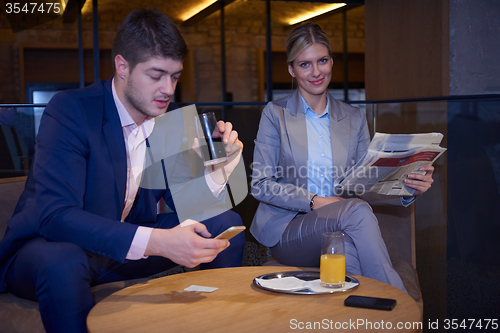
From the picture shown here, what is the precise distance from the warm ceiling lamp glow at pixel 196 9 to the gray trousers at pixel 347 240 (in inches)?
223

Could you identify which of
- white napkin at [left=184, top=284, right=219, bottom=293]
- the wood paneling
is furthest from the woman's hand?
the wood paneling

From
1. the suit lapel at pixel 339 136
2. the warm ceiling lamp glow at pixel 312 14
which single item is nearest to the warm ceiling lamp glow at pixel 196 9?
the warm ceiling lamp glow at pixel 312 14

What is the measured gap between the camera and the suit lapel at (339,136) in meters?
1.94

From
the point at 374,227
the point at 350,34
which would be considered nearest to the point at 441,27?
the point at 374,227

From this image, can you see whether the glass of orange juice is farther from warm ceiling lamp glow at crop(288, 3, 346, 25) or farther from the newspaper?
warm ceiling lamp glow at crop(288, 3, 346, 25)

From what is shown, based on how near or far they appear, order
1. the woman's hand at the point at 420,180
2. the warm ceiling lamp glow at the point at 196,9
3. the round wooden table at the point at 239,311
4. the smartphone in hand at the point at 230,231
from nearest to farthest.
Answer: the round wooden table at the point at 239,311 < the smartphone in hand at the point at 230,231 < the woman's hand at the point at 420,180 < the warm ceiling lamp glow at the point at 196,9

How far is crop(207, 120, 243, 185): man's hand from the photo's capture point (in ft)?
4.69

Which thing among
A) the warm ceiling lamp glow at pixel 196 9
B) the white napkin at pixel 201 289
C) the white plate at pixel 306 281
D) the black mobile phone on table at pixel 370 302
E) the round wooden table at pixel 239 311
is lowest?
the round wooden table at pixel 239 311

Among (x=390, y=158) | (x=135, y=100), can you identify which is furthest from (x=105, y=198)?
(x=390, y=158)

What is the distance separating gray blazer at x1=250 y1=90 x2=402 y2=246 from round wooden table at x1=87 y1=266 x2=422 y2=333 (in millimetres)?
557

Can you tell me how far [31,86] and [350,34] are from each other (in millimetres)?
4857

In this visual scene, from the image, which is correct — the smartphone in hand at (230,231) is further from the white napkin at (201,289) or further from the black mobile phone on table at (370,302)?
the black mobile phone on table at (370,302)

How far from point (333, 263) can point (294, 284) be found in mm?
114

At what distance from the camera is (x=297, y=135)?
1931mm
